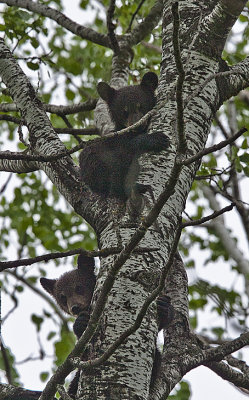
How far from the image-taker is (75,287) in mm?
6133

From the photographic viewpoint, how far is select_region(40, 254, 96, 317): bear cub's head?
5839 millimetres

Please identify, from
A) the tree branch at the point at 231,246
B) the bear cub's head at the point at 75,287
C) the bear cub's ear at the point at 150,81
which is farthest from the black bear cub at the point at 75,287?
the bear cub's ear at the point at 150,81

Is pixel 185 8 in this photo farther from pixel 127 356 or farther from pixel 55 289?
pixel 55 289

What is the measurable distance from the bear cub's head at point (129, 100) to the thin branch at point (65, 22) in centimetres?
57

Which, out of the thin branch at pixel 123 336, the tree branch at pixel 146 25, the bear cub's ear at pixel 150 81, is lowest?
the thin branch at pixel 123 336

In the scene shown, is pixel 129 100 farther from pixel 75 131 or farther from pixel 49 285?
pixel 49 285

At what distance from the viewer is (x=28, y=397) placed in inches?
123

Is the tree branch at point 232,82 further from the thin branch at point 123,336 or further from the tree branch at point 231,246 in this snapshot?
the thin branch at point 123,336

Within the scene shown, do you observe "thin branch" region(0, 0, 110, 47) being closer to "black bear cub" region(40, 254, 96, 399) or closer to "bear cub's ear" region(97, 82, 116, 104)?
"bear cub's ear" region(97, 82, 116, 104)

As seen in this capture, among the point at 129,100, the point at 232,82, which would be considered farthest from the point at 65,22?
the point at 232,82

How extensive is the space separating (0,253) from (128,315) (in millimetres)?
6303

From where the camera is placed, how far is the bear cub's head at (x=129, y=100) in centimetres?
Answer: 602

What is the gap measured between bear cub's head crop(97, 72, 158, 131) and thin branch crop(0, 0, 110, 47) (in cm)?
57

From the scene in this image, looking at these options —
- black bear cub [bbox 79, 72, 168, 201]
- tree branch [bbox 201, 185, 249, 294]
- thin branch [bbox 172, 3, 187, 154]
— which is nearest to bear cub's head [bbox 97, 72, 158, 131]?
black bear cub [bbox 79, 72, 168, 201]
